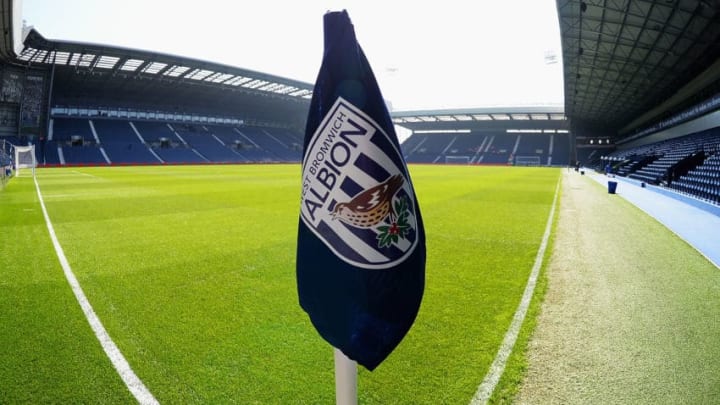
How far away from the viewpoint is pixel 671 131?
3925 cm

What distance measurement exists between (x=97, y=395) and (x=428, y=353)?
110 inches

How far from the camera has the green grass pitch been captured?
318cm

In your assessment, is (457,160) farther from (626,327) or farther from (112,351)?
(112,351)

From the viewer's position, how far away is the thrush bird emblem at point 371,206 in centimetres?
144

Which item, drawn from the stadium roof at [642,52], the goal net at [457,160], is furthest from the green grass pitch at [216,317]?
the goal net at [457,160]

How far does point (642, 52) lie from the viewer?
87.3 feet

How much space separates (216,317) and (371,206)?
3793 millimetres

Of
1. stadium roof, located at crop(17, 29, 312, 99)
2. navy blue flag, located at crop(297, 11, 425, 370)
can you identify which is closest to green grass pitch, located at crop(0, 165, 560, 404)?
navy blue flag, located at crop(297, 11, 425, 370)

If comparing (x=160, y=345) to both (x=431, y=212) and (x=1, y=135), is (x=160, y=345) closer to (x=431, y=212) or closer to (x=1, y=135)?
(x=431, y=212)

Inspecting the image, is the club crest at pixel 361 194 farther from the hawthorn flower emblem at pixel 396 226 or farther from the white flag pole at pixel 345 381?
the white flag pole at pixel 345 381

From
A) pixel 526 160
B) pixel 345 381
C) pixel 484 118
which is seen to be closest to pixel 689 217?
pixel 345 381

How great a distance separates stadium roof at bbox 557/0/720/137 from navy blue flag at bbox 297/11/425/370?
23.6 metres

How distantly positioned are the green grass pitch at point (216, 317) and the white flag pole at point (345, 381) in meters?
1.45

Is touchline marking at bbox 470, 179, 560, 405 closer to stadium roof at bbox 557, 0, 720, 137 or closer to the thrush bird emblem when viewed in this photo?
the thrush bird emblem
